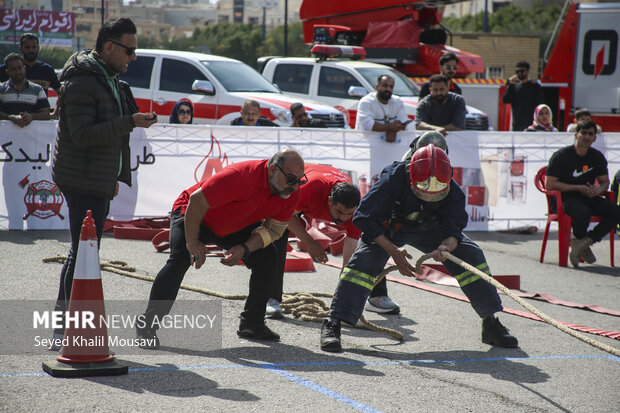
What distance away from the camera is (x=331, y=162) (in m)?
11.3

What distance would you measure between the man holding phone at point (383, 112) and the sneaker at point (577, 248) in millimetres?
2815

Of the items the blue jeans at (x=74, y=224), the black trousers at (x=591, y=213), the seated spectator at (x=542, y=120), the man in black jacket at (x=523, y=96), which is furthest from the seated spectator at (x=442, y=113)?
the blue jeans at (x=74, y=224)

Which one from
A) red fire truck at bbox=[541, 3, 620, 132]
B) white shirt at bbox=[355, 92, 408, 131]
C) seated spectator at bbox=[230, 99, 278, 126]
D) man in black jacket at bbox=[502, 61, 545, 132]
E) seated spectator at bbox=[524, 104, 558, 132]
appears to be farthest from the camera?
red fire truck at bbox=[541, 3, 620, 132]

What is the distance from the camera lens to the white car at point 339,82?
15.2m

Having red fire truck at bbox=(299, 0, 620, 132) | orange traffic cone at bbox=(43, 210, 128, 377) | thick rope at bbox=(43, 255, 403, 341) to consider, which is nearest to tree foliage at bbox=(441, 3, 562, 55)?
red fire truck at bbox=(299, 0, 620, 132)

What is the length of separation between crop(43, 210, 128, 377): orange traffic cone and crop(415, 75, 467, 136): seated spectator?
7200 mm

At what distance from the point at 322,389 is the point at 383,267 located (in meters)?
1.39

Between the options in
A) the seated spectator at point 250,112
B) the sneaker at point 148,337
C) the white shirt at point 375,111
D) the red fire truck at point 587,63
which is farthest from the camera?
the red fire truck at point 587,63

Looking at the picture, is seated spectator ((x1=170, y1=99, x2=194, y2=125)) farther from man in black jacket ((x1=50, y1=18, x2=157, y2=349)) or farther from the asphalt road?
man in black jacket ((x1=50, y1=18, x2=157, y2=349))

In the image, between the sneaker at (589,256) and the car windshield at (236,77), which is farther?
the car windshield at (236,77)

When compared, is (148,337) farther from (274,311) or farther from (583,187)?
(583,187)

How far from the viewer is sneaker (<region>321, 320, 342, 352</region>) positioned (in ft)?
18.3

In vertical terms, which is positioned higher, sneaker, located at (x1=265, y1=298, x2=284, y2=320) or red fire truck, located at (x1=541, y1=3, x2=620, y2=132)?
red fire truck, located at (x1=541, y1=3, x2=620, y2=132)

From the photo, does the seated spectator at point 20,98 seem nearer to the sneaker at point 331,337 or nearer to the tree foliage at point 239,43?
the sneaker at point 331,337
